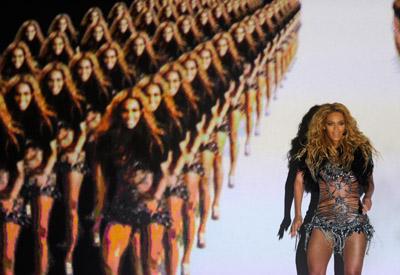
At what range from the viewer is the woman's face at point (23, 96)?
403cm

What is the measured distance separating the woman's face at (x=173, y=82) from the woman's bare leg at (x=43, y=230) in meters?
1.11

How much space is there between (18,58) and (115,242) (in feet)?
4.77

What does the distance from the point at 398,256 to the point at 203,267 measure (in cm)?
133

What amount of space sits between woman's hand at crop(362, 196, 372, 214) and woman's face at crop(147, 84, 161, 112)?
151 cm

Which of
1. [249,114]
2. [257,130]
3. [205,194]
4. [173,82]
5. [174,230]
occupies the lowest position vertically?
[174,230]

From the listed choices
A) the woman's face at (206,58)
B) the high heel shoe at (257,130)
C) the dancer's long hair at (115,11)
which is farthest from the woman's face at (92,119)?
the high heel shoe at (257,130)

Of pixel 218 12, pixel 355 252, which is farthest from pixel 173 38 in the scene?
pixel 355 252

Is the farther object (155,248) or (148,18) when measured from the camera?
(148,18)

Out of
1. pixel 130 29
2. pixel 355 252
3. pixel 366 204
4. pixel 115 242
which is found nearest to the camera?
pixel 355 252

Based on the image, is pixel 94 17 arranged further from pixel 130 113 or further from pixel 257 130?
pixel 257 130

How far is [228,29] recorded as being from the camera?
13.8ft

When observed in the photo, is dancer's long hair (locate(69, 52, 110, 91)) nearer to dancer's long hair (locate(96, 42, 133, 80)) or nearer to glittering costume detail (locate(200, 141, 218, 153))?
dancer's long hair (locate(96, 42, 133, 80))

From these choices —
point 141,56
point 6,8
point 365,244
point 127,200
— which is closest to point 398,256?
point 365,244

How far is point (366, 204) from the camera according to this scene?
371 cm
